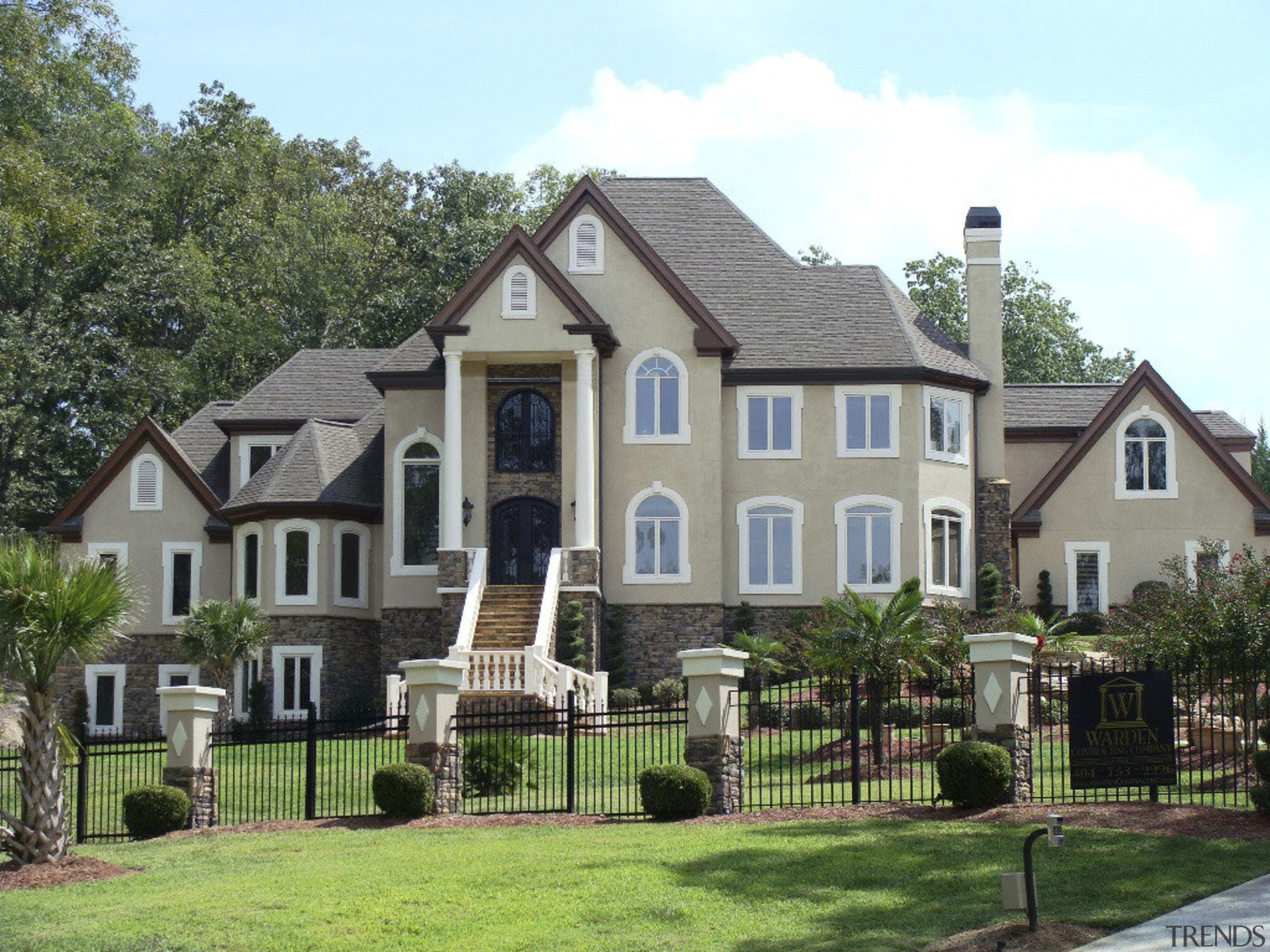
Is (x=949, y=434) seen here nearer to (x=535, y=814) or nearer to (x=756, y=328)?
(x=756, y=328)

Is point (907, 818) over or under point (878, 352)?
under

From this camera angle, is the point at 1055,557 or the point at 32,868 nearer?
the point at 32,868

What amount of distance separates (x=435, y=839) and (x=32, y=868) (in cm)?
424

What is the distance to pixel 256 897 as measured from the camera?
1666cm

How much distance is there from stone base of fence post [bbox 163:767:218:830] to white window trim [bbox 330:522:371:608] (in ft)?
50.4

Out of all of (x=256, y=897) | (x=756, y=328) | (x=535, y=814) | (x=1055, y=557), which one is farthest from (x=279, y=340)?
(x=256, y=897)

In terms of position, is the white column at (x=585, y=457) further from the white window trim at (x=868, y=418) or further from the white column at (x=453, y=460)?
the white window trim at (x=868, y=418)

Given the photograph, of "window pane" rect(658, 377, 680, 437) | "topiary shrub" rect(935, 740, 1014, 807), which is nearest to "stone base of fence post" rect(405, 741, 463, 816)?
"topiary shrub" rect(935, 740, 1014, 807)

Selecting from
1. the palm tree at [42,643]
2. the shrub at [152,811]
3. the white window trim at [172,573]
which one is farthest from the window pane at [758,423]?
the palm tree at [42,643]

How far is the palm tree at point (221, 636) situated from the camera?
35031 millimetres

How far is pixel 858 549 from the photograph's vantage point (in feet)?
128

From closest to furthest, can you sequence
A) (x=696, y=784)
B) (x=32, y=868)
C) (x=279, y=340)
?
1. (x=32, y=868)
2. (x=696, y=784)
3. (x=279, y=340)

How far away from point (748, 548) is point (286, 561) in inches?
384

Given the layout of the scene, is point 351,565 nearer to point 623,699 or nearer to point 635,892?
point 623,699
